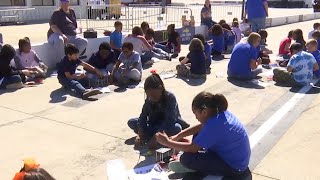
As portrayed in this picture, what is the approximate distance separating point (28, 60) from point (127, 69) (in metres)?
2.22

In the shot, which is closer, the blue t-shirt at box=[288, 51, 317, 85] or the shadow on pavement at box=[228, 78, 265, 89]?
the blue t-shirt at box=[288, 51, 317, 85]

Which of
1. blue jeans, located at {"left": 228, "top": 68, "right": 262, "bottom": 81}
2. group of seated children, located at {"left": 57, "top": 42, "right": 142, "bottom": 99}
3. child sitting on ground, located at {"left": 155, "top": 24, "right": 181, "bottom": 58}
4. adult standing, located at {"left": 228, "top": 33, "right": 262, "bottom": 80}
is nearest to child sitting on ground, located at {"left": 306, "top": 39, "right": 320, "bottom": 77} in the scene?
adult standing, located at {"left": 228, "top": 33, "right": 262, "bottom": 80}

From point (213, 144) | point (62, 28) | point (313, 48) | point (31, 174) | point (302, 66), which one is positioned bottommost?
point (213, 144)

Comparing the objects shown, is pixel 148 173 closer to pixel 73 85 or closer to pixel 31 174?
pixel 31 174

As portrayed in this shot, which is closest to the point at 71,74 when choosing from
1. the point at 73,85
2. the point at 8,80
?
the point at 73,85

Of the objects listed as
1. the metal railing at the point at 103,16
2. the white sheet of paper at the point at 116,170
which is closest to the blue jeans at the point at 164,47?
the metal railing at the point at 103,16

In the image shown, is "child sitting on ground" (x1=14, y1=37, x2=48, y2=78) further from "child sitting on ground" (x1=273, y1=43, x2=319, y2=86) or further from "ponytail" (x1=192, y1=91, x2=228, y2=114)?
"ponytail" (x1=192, y1=91, x2=228, y2=114)

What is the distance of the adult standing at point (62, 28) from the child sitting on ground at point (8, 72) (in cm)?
185

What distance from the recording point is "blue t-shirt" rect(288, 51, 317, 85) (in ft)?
26.8

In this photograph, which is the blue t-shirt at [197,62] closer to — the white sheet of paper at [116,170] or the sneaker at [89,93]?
the sneaker at [89,93]

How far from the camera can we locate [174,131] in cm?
502

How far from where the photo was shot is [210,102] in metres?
3.86

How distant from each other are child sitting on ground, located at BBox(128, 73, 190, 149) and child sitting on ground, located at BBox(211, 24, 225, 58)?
693 centimetres

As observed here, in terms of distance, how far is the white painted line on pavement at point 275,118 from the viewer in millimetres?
5574
